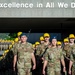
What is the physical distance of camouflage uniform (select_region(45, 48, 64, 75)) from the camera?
925 centimetres

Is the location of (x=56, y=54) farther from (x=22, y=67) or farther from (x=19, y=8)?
(x=19, y=8)

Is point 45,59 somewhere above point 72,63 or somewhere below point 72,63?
above

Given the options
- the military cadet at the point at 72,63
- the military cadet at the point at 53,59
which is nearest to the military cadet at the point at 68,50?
the military cadet at the point at 72,63

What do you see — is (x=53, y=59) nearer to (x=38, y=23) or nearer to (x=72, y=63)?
(x=72, y=63)

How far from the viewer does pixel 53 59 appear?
30.5ft

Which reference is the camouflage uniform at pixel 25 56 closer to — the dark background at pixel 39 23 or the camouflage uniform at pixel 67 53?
the camouflage uniform at pixel 67 53

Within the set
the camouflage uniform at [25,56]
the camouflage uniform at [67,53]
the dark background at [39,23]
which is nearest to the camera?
the camouflage uniform at [25,56]

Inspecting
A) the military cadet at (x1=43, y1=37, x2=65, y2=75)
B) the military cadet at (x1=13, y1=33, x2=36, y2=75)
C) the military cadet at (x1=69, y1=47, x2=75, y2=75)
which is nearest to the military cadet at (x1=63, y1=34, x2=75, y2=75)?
the military cadet at (x1=69, y1=47, x2=75, y2=75)

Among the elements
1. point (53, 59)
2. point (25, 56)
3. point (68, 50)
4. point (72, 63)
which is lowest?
point (72, 63)

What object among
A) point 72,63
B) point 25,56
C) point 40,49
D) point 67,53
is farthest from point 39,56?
point 72,63

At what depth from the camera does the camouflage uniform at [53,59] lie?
9.25 meters

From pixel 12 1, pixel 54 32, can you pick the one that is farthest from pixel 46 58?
pixel 54 32

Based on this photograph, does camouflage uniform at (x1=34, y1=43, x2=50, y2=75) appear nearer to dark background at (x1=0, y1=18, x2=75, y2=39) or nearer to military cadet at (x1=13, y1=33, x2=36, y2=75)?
military cadet at (x1=13, y1=33, x2=36, y2=75)

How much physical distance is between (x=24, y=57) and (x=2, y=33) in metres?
30.3
